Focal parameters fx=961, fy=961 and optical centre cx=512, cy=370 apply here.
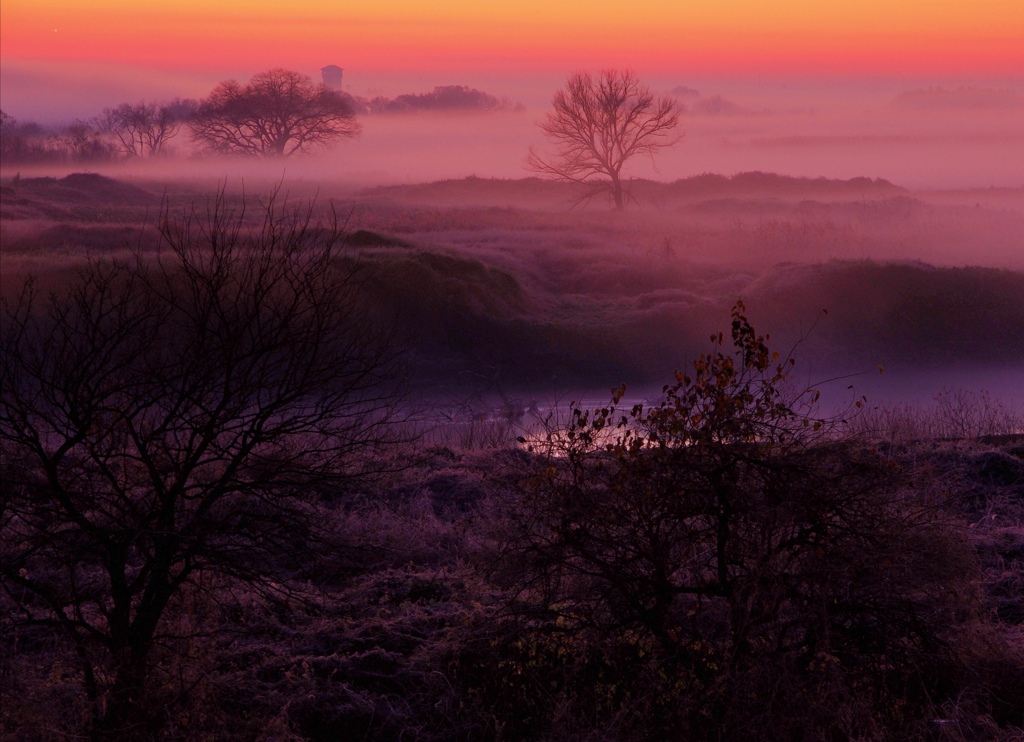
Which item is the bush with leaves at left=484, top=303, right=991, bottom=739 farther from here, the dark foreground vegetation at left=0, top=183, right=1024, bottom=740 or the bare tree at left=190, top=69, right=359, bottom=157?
the bare tree at left=190, top=69, right=359, bottom=157

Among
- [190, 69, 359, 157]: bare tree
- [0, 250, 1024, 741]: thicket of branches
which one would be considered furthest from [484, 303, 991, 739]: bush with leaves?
[190, 69, 359, 157]: bare tree

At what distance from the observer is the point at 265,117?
54.2m

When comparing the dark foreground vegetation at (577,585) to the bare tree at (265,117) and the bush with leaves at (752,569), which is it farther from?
the bare tree at (265,117)

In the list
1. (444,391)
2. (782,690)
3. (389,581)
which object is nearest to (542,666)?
(782,690)

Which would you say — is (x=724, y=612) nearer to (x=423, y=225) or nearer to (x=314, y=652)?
(x=314, y=652)

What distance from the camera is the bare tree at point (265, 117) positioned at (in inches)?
2117

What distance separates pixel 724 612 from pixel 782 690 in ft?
2.68

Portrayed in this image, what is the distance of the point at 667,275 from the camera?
30688mm

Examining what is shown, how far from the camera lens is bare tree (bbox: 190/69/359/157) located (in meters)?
53.8

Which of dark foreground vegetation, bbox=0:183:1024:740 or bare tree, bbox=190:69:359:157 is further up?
bare tree, bbox=190:69:359:157

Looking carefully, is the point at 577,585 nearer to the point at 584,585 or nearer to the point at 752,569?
the point at 584,585

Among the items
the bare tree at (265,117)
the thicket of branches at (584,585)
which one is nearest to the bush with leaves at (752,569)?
the thicket of branches at (584,585)

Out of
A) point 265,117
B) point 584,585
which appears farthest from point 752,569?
point 265,117

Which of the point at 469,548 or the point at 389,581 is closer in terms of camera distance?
the point at 389,581
